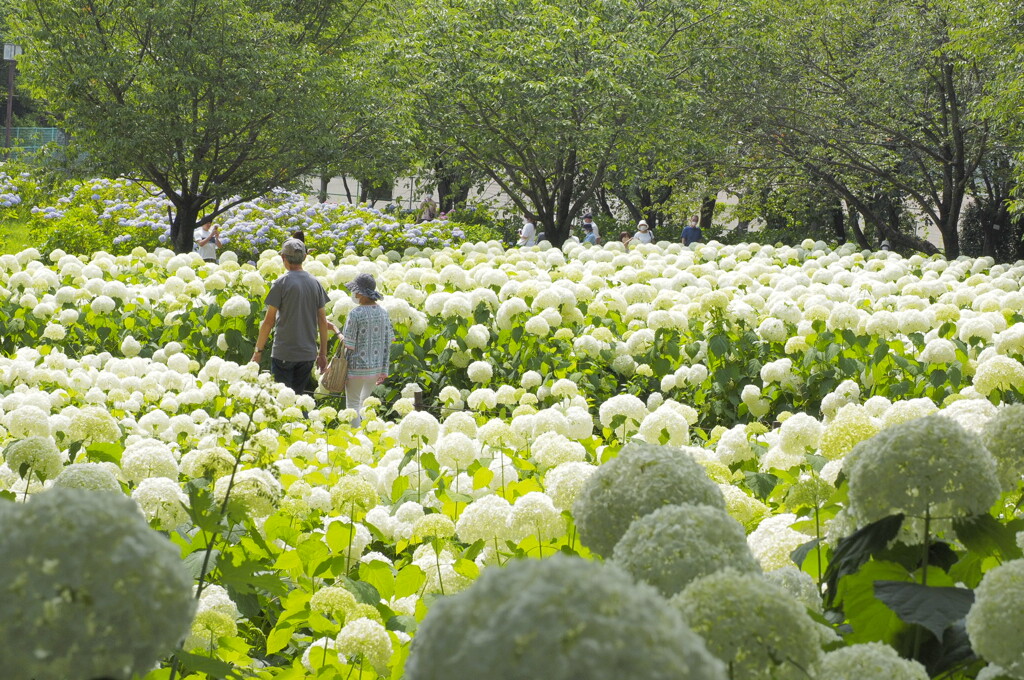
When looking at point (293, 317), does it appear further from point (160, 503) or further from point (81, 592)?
point (81, 592)

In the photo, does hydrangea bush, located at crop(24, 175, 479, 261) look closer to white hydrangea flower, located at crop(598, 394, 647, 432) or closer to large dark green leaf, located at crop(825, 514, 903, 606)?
white hydrangea flower, located at crop(598, 394, 647, 432)

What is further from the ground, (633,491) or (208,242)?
Result: (633,491)

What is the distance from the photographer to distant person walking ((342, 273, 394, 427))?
27.6ft

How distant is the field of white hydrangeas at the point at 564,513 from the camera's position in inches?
37.2

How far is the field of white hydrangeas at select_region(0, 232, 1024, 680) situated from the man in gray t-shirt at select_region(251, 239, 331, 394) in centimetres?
42

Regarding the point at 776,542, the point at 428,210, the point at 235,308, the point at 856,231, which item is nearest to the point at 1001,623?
the point at 776,542

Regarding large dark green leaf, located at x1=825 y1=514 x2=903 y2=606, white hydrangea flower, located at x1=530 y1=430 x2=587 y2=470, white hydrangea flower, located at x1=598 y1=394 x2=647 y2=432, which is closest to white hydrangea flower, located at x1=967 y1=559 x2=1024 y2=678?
large dark green leaf, located at x1=825 y1=514 x2=903 y2=606

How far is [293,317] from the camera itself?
8742 mm

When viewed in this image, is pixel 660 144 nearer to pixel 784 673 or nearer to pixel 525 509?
pixel 525 509

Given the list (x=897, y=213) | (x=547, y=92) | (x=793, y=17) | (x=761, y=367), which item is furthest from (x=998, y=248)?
(x=761, y=367)

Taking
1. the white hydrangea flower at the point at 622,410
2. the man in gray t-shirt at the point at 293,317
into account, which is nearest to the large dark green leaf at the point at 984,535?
the white hydrangea flower at the point at 622,410

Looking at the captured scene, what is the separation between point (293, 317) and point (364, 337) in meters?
0.69

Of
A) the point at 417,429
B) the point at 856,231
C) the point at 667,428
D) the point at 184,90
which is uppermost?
the point at 184,90

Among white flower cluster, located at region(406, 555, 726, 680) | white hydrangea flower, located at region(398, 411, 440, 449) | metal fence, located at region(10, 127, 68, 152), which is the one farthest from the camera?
metal fence, located at region(10, 127, 68, 152)
